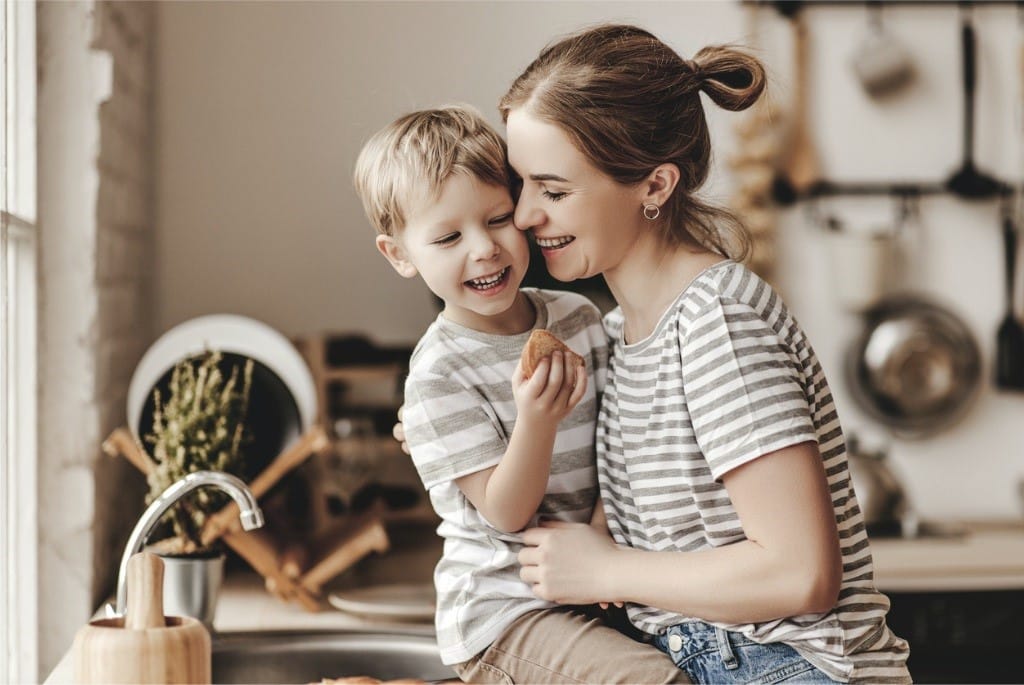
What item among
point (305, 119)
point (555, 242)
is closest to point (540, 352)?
point (555, 242)

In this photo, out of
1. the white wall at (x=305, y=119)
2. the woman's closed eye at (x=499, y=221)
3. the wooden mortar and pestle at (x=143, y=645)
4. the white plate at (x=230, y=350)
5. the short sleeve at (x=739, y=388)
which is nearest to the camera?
the short sleeve at (x=739, y=388)

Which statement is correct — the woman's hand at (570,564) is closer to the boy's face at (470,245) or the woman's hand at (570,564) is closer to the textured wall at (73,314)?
the boy's face at (470,245)

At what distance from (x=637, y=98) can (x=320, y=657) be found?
983mm

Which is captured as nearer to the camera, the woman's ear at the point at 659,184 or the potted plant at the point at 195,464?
the woman's ear at the point at 659,184

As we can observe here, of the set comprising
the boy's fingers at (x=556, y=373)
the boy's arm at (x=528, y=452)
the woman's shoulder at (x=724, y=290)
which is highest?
the woman's shoulder at (x=724, y=290)

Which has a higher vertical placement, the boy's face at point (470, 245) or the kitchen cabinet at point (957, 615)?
the boy's face at point (470, 245)

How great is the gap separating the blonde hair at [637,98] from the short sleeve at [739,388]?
0.16 meters

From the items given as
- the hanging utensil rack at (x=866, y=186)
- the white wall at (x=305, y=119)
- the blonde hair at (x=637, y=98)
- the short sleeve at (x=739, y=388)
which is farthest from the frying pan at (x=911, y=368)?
the short sleeve at (x=739, y=388)

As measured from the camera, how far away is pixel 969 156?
2.81 m

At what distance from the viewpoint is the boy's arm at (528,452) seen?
105cm

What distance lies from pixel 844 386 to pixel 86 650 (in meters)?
2.09

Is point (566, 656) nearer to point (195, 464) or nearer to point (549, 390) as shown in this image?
point (549, 390)

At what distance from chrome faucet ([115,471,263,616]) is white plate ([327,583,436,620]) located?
1.63 ft

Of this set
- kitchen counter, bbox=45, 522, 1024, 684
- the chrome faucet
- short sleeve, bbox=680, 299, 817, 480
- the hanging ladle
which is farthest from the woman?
the hanging ladle
